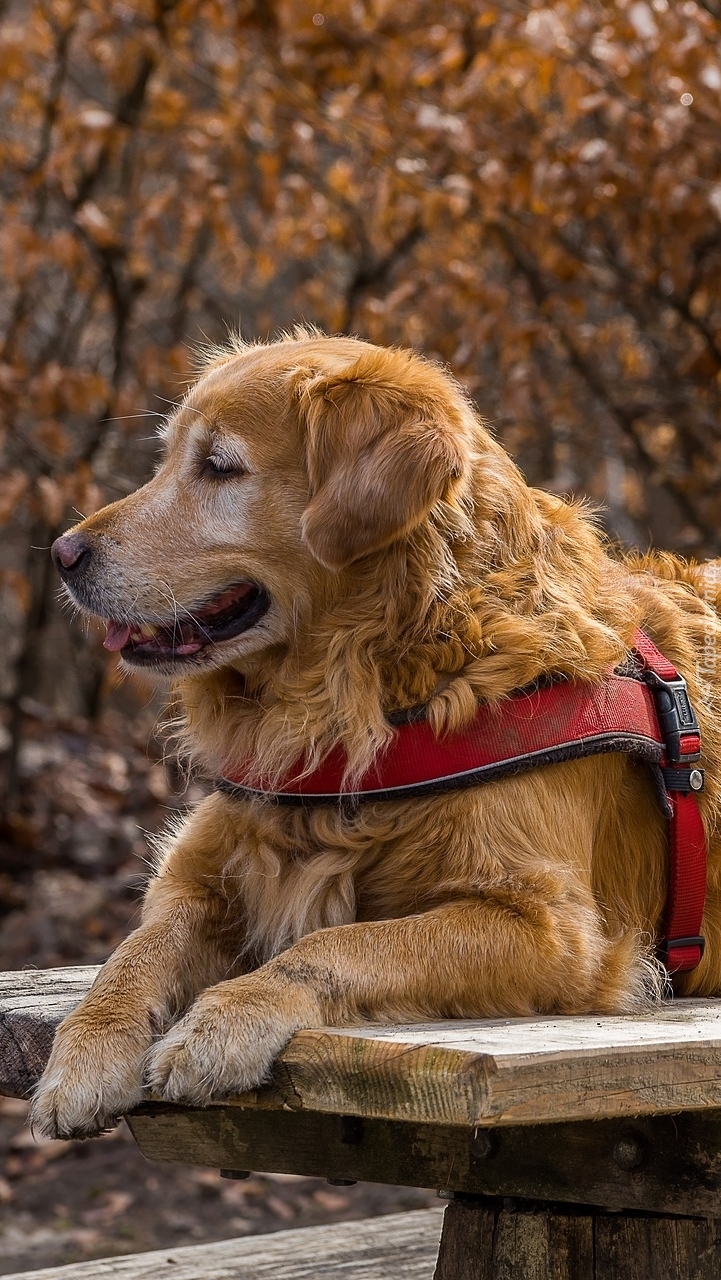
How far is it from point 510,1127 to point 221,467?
1.24 metres

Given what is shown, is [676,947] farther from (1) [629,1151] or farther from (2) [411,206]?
(2) [411,206]

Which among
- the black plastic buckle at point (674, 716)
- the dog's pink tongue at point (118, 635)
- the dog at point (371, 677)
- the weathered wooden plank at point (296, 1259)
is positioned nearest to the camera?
the dog at point (371, 677)

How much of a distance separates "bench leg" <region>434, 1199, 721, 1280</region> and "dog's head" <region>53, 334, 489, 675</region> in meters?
1.04

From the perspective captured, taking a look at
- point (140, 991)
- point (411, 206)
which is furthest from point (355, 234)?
point (140, 991)

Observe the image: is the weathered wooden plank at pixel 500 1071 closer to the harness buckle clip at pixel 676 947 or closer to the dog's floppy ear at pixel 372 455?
the harness buckle clip at pixel 676 947

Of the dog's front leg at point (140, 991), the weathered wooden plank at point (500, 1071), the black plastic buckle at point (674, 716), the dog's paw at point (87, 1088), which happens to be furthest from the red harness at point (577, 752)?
the dog's paw at point (87, 1088)

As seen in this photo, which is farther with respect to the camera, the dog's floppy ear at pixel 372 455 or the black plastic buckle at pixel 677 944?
the black plastic buckle at pixel 677 944

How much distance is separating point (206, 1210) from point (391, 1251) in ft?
7.74

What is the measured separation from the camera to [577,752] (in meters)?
2.33

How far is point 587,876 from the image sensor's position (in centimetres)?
240

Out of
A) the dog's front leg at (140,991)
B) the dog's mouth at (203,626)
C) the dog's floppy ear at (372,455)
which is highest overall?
the dog's floppy ear at (372,455)

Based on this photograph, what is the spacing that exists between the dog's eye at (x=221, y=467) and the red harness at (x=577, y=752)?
54 cm

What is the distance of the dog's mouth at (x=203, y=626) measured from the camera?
2564 millimetres

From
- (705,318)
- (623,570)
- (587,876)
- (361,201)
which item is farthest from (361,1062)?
(361,201)
